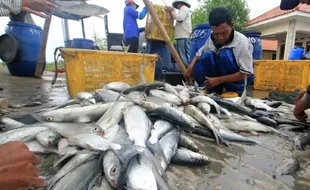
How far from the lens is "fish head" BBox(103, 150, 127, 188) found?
1405 mm

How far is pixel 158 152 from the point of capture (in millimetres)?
1869

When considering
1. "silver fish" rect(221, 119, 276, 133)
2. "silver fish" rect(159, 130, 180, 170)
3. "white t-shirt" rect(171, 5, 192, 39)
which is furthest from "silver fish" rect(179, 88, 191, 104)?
"white t-shirt" rect(171, 5, 192, 39)

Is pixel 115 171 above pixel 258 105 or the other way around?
above

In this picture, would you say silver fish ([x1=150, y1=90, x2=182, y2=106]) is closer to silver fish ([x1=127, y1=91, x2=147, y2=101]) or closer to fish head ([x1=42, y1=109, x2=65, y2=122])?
silver fish ([x1=127, y1=91, x2=147, y2=101])

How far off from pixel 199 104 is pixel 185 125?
0.86 meters

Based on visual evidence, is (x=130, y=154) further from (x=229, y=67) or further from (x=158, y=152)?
(x=229, y=67)

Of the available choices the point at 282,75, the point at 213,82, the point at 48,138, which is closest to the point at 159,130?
the point at 48,138

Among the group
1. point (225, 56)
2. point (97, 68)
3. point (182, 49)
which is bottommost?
point (97, 68)

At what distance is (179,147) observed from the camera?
221cm

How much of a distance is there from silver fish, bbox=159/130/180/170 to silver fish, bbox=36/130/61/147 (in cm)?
87

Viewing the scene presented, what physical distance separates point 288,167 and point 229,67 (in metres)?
2.89

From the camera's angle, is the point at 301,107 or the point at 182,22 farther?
the point at 182,22

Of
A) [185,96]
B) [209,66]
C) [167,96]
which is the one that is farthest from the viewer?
[209,66]

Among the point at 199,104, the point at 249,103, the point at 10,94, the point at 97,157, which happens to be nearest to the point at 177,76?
the point at 249,103
